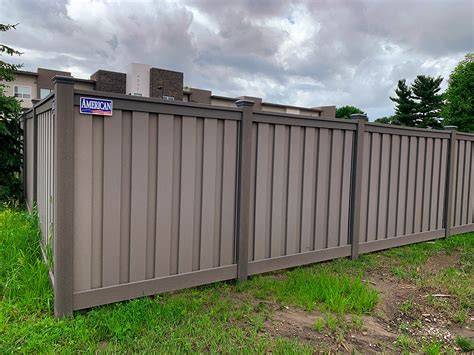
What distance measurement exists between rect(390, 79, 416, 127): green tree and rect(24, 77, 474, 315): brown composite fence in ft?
114

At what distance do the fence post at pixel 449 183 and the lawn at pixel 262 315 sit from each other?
184 cm

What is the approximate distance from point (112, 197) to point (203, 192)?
81 cm

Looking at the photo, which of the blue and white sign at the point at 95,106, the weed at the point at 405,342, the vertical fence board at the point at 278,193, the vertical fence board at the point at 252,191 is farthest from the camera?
the vertical fence board at the point at 278,193

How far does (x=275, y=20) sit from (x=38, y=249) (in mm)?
5040

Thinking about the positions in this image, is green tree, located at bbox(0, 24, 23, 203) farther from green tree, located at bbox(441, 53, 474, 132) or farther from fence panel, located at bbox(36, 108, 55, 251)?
green tree, located at bbox(441, 53, 474, 132)

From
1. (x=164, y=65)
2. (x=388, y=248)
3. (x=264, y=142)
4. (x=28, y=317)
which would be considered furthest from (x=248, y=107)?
(x=164, y=65)

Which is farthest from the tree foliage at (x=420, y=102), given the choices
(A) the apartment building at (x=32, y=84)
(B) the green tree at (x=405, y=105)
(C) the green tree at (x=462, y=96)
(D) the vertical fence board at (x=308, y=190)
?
(D) the vertical fence board at (x=308, y=190)

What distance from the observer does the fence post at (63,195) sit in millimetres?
2510

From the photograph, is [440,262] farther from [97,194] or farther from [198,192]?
[97,194]

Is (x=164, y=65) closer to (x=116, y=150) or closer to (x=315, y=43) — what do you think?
(x=315, y=43)

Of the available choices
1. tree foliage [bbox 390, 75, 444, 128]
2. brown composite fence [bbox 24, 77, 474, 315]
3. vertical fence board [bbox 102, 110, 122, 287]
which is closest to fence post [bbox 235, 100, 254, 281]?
brown composite fence [bbox 24, 77, 474, 315]

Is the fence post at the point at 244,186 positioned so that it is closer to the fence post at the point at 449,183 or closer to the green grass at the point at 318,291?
the green grass at the point at 318,291

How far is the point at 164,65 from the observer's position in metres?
27.0

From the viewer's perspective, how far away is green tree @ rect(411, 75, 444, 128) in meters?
35.1
